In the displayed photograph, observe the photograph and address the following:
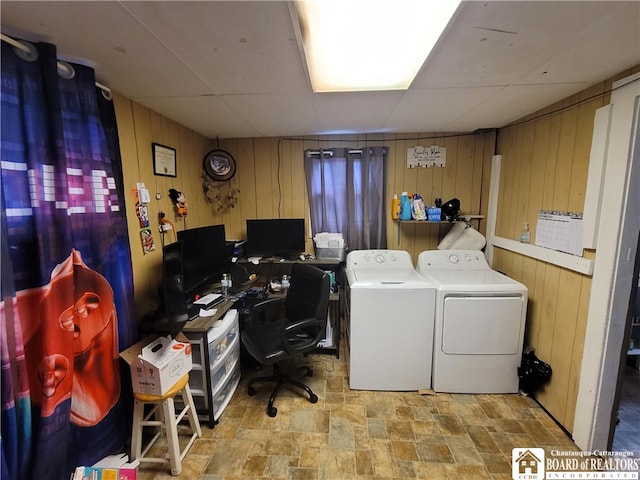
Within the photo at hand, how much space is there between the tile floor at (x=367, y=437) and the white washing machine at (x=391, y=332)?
130mm

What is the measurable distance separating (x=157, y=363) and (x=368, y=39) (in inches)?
77.2

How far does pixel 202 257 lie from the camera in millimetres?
2289

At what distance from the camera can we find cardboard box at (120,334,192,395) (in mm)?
1489

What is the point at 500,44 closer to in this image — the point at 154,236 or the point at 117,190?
the point at 117,190

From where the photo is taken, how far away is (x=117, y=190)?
64.2 inches

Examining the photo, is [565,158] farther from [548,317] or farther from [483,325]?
[483,325]

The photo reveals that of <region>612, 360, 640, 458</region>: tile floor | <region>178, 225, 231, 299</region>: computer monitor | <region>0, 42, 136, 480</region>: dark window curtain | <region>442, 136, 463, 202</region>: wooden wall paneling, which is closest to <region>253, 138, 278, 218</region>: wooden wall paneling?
<region>178, 225, 231, 299</region>: computer monitor

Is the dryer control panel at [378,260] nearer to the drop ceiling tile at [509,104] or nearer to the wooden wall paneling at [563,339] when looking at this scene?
the wooden wall paneling at [563,339]

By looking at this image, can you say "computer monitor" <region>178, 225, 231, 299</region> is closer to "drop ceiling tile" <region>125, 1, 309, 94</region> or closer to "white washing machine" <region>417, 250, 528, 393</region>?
"drop ceiling tile" <region>125, 1, 309, 94</region>

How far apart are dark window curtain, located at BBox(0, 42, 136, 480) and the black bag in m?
2.79

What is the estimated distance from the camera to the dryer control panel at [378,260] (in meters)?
2.68

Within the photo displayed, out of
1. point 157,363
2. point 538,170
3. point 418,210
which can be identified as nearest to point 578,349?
point 538,170

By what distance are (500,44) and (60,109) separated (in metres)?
2.00

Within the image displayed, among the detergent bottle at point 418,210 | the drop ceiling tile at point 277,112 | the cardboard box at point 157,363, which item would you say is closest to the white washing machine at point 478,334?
the detergent bottle at point 418,210
